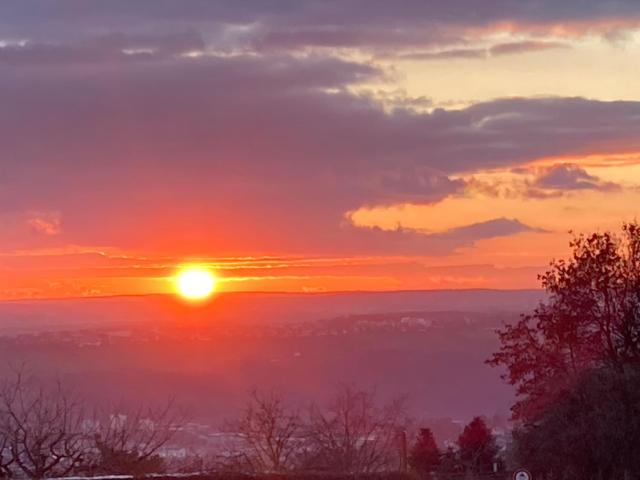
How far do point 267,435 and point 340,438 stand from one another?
158cm

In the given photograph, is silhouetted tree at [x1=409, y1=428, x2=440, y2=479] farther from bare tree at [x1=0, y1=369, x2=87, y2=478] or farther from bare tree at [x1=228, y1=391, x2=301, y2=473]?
bare tree at [x1=0, y1=369, x2=87, y2=478]

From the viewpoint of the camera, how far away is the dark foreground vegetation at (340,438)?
68.2 ft

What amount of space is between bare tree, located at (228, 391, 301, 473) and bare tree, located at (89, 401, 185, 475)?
1501 mm

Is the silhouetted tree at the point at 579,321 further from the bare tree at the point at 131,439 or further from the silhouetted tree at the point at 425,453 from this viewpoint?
the bare tree at the point at 131,439

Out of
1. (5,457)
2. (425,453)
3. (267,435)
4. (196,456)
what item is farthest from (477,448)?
(5,457)

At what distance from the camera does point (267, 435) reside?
23594 millimetres

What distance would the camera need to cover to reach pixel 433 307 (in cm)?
8681

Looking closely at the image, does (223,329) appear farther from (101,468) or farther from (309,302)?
(101,468)

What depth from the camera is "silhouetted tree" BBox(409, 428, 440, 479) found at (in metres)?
26.8

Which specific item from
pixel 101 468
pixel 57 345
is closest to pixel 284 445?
pixel 101 468

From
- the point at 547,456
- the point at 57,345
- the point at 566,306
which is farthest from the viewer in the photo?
the point at 57,345

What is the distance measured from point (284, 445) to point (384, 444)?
2.07 metres

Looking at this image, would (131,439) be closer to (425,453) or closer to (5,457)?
(5,457)

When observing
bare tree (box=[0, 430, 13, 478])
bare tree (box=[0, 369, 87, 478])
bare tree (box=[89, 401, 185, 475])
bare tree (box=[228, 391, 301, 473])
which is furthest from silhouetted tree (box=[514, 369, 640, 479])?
bare tree (box=[0, 430, 13, 478])
